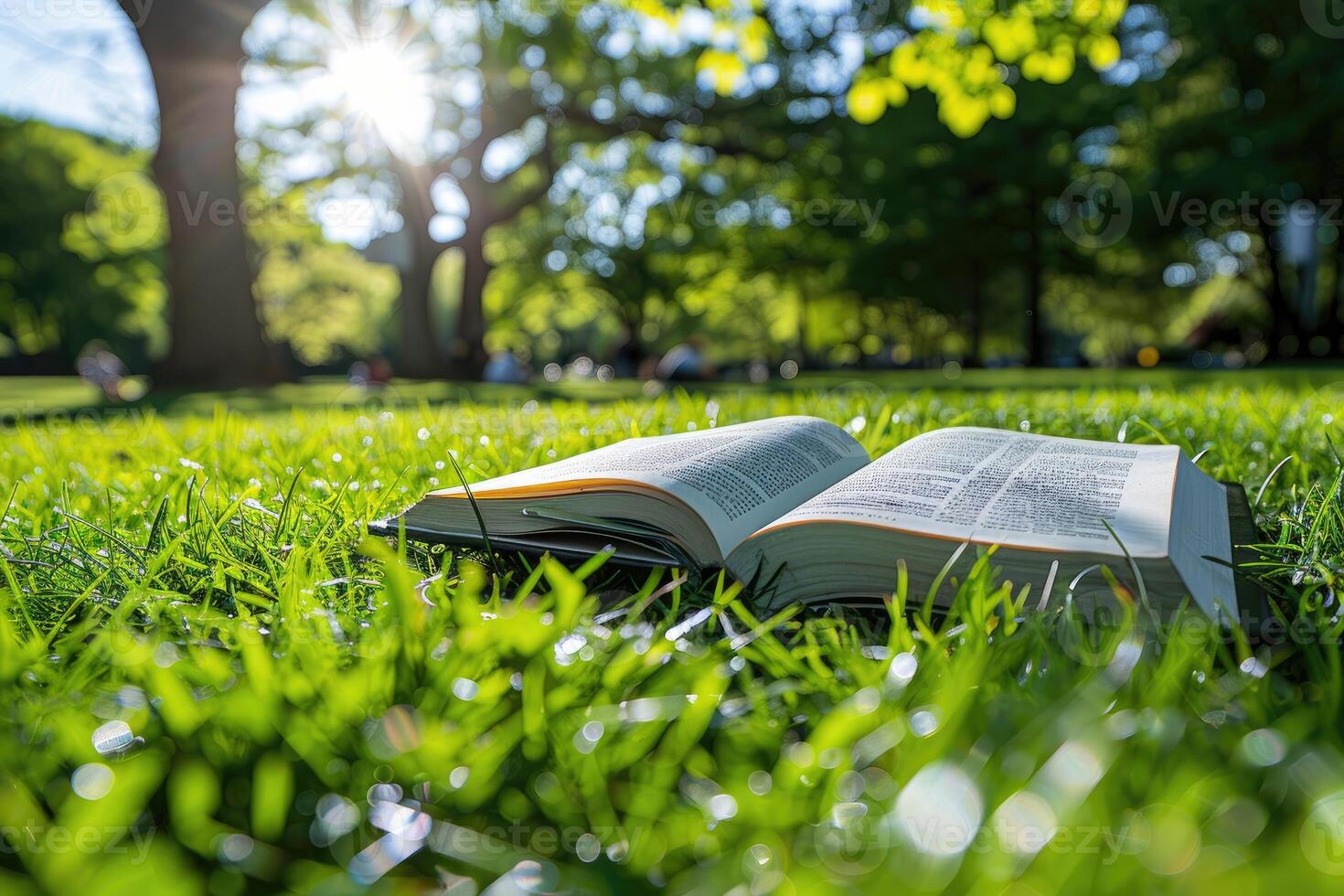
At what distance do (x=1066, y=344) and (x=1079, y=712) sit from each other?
69.6 m

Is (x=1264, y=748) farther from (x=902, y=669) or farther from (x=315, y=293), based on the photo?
(x=315, y=293)

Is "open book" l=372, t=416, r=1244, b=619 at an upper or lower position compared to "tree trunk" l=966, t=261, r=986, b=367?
upper

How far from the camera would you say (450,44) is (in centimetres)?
1800

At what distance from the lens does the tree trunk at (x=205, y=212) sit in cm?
944

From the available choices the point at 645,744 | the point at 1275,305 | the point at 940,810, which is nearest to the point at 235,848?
the point at 645,744

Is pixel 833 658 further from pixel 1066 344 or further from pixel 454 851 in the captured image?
pixel 1066 344

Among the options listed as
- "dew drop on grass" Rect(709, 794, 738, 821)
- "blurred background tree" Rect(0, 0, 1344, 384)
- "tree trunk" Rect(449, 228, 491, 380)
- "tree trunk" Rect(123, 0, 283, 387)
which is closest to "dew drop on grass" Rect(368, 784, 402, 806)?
"dew drop on grass" Rect(709, 794, 738, 821)
